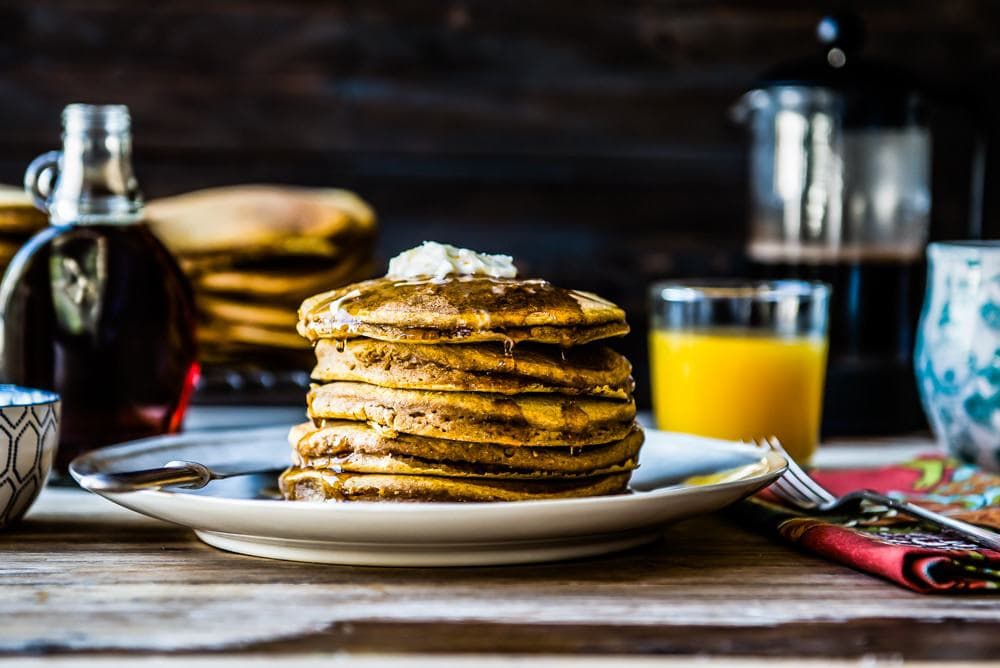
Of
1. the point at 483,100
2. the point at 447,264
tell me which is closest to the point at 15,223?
the point at 447,264

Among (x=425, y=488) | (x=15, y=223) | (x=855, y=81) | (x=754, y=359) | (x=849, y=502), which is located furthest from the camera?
(x=855, y=81)

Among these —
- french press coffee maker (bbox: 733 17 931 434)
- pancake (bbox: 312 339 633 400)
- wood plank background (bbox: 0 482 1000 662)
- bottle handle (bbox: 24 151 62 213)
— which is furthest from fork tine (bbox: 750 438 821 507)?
bottle handle (bbox: 24 151 62 213)

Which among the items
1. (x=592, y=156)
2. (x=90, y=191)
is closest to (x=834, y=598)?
(x=90, y=191)

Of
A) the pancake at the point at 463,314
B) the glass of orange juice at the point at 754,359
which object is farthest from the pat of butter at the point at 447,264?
the glass of orange juice at the point at 754,359

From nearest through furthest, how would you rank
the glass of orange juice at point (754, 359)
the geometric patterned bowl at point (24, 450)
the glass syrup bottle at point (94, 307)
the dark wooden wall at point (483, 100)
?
the geometric patterned bowl at point (24, 450)
the glass syrup bottle at point (94, 307)
the glass of orange juice at point (754, 359)
the dark wooden wall at point (483, 100)

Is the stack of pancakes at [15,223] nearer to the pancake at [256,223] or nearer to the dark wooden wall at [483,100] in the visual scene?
the pancake at [256,223]

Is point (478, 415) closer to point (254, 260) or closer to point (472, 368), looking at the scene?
point (472, 368)
